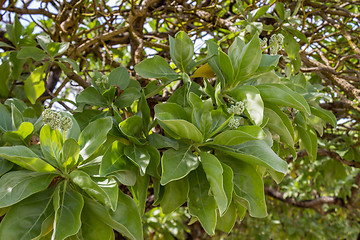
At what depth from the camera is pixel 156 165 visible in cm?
91

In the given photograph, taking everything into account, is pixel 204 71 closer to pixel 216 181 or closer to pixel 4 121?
pixel 216 181

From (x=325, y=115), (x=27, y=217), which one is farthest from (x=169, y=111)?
(x=325, y=115)

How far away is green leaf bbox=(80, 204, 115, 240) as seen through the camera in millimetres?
834

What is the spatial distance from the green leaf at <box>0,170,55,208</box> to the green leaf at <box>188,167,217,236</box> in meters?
0.31

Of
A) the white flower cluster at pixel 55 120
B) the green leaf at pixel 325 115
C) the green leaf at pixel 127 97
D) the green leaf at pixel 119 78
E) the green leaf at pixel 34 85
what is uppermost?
the white flower cluster at pixel 55 120

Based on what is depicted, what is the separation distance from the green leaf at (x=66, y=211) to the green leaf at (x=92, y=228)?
4 cm

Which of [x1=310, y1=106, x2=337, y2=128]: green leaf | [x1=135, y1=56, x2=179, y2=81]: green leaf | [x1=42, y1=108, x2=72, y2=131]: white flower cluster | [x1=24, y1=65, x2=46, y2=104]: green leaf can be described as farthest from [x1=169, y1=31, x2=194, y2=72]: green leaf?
[x1=24, y1=65, x2=46, y2=104]: green leaf

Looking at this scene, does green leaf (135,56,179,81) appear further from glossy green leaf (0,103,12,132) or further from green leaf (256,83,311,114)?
glossy green leaf (0,103,12,132)

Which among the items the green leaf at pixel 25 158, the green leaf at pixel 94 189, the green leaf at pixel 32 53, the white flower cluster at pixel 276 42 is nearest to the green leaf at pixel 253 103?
the white flower cluster at pixel 276 42

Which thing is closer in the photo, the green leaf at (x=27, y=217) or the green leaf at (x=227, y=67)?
the green leaf at (x=27, y=217)

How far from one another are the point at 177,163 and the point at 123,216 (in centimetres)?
16

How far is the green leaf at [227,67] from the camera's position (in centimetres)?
97

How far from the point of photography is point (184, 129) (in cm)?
84

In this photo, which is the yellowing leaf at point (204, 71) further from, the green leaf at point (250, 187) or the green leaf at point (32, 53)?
the green leaf at point (32, 53)
